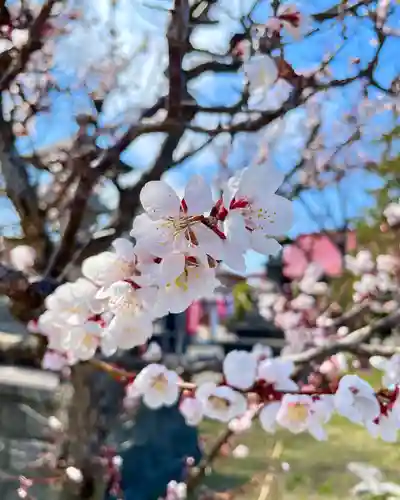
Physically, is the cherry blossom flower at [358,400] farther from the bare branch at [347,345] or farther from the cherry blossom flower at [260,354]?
the bare branch at [347,345]

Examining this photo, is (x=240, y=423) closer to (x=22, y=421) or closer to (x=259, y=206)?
(x=22, y=421)

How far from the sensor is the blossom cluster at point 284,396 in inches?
39.1

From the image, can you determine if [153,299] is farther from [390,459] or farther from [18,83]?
[390,459]

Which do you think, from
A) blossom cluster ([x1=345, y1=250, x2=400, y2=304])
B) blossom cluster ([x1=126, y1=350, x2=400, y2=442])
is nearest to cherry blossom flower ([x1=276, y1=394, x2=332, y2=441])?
blossom cluster ([x1=126, y1=350, x2=400, y2=442])

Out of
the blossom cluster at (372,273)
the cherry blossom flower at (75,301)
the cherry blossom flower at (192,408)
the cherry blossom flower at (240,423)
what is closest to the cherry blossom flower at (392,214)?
the blossom cluster at (372,273)

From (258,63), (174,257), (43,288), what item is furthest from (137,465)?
(174,257)

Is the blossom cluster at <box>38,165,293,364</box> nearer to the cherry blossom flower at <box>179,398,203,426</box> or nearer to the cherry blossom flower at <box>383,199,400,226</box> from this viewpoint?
the cherry blossom flower at <box>179,398,203,426</box>

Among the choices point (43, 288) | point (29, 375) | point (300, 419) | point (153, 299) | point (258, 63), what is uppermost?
point (258, 63)

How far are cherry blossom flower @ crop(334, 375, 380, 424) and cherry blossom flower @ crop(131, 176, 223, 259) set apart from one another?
49 centimetres

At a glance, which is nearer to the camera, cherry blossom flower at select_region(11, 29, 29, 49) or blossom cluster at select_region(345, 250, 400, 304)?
cherry blossom flower at select_region(11, 29, 29, 49)

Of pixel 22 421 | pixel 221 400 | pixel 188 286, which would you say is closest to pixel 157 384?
pixel 221 400

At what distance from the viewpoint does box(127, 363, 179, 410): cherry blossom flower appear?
116cm

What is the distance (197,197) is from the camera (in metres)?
0.61

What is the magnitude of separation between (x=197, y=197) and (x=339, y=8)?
83cm
